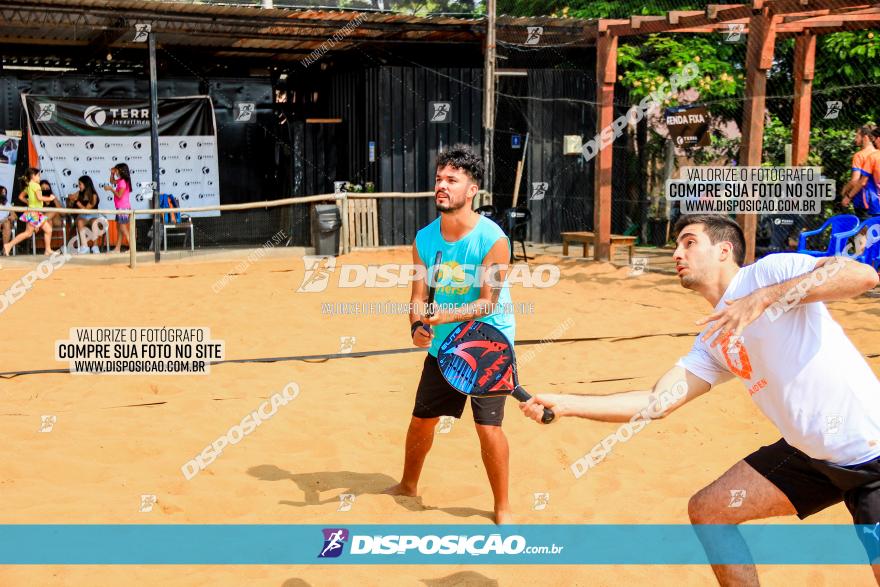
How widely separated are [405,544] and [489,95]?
1293cm

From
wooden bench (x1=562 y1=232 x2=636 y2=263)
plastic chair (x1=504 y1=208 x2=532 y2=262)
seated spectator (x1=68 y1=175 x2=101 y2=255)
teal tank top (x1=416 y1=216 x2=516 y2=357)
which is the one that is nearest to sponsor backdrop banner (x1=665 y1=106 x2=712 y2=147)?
wooden bench (x1=562 y1=232 x2=636 y2=263)

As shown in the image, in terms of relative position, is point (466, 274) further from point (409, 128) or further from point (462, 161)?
point (409, 128)

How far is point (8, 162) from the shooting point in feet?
55.7

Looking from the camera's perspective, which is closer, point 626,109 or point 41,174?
point 41,174

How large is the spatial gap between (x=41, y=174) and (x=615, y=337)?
Result: 1243cm

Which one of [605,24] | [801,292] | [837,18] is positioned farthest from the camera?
[605,24]

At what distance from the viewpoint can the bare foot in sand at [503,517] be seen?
4.91m

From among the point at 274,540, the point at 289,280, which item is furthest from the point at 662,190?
the point at 274,540

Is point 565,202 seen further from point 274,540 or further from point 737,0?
point 274,540

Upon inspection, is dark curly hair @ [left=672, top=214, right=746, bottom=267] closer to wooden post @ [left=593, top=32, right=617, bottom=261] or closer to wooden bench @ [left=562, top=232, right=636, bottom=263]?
wooden bench @ [left=562, top=232, right=636, bottom=263]

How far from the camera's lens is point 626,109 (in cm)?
1841

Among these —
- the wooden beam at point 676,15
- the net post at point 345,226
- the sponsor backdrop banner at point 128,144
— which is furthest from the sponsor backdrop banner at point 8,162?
the wooden beam at point 676,15

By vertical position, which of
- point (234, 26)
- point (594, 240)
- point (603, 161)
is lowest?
point (594, 240)

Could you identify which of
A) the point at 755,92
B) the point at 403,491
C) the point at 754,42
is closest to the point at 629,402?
the point at 403,491
